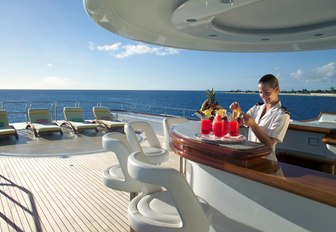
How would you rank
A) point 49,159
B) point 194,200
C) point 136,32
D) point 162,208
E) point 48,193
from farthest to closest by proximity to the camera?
point 49,159 → point 136,32 → point 48,193 → point 162,208 → point 194,200

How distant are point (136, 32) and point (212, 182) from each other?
10.2ft

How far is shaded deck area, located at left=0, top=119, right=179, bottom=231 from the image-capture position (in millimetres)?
2746

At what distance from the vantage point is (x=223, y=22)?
383 cm

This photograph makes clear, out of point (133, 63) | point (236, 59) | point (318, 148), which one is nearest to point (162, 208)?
point (318, 148)

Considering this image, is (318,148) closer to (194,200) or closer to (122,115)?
(194,200)

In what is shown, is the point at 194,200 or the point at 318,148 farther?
the point at 318,148

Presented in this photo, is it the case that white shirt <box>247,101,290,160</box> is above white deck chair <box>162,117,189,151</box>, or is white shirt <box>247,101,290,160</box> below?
above

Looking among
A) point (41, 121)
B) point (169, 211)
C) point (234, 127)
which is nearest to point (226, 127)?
point (234, 127)

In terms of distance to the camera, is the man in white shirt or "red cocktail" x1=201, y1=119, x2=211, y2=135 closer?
the man in white shirt

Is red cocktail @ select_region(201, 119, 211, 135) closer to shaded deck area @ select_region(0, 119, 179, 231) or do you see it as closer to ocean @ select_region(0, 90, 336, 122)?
ocean @ select_region(0, 90, 336, 122)

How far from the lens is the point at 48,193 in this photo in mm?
3566

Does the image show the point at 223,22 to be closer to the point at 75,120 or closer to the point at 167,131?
the point at 167,131

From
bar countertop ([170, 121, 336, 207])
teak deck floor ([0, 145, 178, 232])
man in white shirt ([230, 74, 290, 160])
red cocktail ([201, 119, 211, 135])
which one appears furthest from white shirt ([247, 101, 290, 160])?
teak deck floor ([0, 145, 178, 232])

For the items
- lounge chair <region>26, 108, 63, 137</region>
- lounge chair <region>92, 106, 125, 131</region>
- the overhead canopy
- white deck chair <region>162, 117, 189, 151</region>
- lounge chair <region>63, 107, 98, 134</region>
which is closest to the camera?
the overhead canopy
